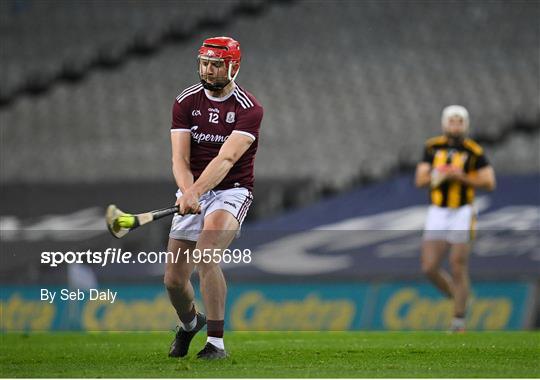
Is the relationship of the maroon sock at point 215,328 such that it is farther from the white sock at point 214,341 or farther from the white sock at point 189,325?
the white sock at point 189,325

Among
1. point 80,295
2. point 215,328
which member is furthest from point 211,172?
point 80,295

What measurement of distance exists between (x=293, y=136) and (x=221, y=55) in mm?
12353

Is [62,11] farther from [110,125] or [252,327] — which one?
[252,327]

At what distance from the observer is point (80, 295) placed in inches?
532

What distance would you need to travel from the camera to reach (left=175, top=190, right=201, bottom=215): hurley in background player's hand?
23.8 feet

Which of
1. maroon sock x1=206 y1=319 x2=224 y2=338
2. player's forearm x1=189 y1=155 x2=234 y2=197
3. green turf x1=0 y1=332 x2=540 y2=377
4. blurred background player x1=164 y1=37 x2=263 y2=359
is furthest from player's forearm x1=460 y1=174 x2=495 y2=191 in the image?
maroon sock x1=206 y1=319 x2=224 y2=338

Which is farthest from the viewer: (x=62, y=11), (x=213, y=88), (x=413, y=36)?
(x=62, y=11)

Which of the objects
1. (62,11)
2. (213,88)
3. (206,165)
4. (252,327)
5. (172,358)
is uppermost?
(62,11)

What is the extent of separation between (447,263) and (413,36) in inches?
319

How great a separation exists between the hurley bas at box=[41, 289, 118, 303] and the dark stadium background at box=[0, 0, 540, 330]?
6.2 inches

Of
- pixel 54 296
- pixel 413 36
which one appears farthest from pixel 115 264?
pixel 413 36

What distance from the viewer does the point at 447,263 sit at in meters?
14.3

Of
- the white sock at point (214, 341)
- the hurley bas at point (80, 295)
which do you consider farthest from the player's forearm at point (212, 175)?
the hurley bas at point (80, 295)

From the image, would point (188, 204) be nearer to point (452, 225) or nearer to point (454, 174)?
point (454, 174)
